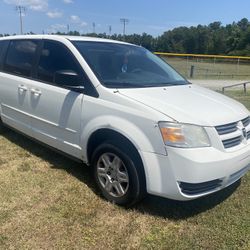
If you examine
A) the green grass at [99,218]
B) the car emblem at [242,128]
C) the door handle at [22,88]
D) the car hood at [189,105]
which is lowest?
the green grass at [99,218]

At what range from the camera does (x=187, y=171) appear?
11.2 ft

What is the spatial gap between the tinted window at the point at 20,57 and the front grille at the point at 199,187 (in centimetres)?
282

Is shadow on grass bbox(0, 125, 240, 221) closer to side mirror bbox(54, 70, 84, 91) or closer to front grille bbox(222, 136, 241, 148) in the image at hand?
front grille bbox(222, 136, 241, 148)

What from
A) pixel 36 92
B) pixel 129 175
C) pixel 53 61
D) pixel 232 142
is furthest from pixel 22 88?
pixel 232 142

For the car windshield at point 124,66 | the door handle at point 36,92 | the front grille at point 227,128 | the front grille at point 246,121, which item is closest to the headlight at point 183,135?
the front grille at point 227,128

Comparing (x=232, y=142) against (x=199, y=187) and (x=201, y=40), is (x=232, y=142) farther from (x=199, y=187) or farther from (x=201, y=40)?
(x=201, y=40)

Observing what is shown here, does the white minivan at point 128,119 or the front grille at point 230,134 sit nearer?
the white minivan at point 128,119

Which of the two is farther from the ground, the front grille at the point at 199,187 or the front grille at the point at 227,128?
the front grille at the point at 227,128

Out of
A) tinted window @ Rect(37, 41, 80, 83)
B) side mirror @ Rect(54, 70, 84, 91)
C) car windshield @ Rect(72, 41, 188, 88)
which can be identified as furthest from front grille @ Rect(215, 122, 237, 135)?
tinted window @ Rect(37, 41, 80, 83)

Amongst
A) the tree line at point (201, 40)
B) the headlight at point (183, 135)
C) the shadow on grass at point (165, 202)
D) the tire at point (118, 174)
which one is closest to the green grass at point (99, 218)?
the shadow on grass at point (165, 202)

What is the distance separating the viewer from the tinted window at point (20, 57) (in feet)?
17.3

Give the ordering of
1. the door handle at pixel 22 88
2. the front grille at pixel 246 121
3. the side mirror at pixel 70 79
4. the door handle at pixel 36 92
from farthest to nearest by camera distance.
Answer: the door handle at pixel 22 88
the door handle at pixel 36 92
the side mirror at pixel 70 79
the front grille at pixel 246 121

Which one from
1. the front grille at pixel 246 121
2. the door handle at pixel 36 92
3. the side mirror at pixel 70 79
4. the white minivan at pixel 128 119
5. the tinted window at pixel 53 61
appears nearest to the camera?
the white minivan at pixel 128 119

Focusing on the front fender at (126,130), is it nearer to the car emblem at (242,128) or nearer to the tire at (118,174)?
the tire at (118,174)
